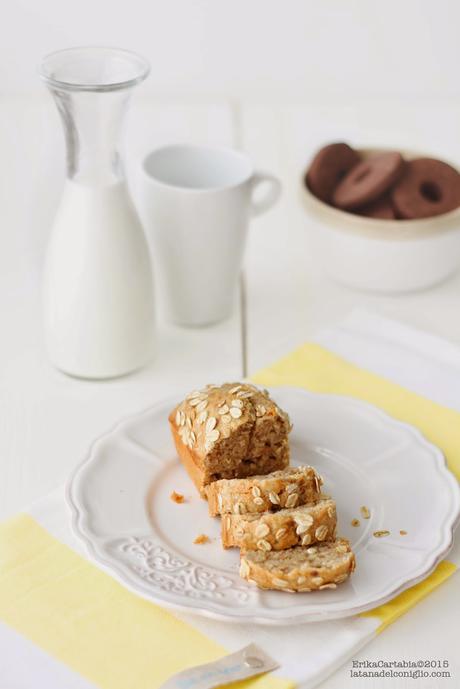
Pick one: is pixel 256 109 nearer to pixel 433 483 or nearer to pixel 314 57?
pixel 314 57

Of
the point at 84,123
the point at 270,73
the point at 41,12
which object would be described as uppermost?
the point at 84,123

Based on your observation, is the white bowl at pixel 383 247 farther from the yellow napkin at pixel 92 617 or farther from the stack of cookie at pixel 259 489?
the yellow napkin at pixel 92 617

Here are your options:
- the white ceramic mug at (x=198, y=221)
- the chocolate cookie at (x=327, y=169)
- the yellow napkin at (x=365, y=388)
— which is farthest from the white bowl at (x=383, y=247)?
the yellow napkin at (x=365, y=388)

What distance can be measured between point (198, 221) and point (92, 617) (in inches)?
33.3

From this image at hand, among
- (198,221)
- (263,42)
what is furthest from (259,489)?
(263,42)

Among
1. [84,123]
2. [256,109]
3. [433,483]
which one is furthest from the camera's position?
[256,109]

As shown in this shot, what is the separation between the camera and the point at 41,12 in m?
3.21

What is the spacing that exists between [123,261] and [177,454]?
1.25ft

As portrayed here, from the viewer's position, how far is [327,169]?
220cm

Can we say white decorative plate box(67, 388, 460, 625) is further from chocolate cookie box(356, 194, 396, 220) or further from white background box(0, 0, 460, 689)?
chocolate cookie box(356, 194, 396, 220)

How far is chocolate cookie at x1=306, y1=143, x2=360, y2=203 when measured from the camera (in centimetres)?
220

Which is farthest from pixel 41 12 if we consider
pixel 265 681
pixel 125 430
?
pixel 265 681

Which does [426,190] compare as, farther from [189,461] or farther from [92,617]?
[92,617]

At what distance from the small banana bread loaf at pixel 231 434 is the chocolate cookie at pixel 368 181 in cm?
70
